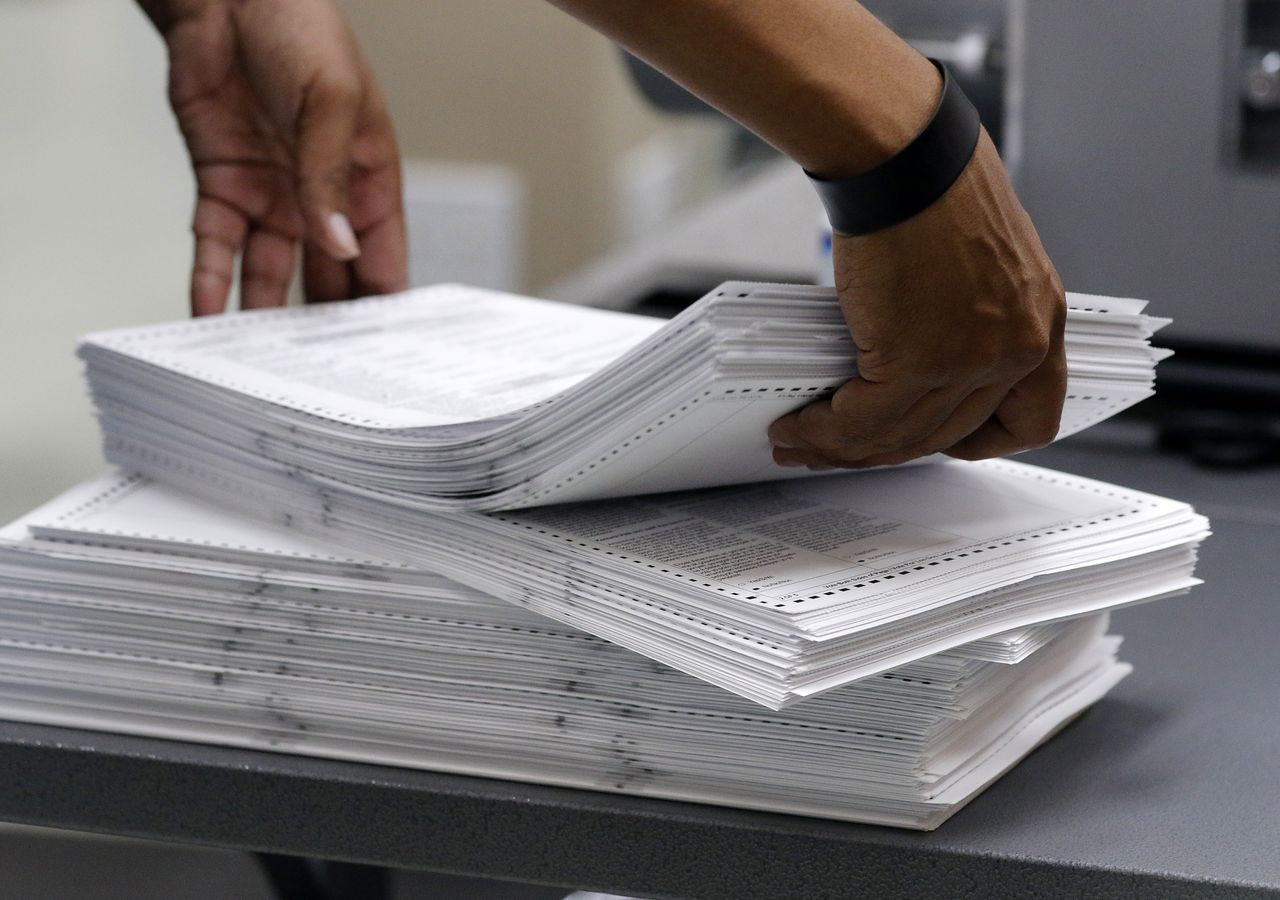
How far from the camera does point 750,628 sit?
45 cm

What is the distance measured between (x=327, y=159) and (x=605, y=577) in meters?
0.46

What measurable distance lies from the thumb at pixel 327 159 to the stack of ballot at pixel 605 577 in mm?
197

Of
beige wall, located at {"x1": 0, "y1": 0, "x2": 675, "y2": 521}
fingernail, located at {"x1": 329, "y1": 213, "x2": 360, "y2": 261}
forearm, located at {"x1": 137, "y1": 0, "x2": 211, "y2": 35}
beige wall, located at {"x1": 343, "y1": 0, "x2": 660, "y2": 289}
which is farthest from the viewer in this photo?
beige wall, located at {"x1": 343, "y1": 0, "x2": 660, "y2": 289}

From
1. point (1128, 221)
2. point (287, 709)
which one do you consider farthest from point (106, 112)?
point (287, 709)

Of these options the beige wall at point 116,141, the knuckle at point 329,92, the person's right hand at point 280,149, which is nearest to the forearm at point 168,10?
the person's right hand at point 280,149

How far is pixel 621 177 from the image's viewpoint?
9.25ft

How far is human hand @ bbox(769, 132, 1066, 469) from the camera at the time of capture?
1.50 ft

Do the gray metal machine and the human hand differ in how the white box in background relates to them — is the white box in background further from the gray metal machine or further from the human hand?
the human hand

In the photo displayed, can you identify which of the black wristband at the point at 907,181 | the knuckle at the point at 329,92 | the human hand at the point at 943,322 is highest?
the knuckle at the point at 329,92

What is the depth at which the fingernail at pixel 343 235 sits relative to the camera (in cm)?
81

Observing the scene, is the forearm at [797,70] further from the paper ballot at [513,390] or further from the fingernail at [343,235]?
the fingernail at [343,235]

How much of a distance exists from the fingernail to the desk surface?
35 centimetres

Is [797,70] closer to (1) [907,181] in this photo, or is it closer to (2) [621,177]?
(1) [907,181]

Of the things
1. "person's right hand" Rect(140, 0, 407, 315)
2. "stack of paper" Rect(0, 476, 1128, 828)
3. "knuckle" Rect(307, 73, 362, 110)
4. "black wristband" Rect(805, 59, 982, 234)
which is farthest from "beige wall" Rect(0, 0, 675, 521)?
"black wristband" Rect(805, 59, 982, 234)
